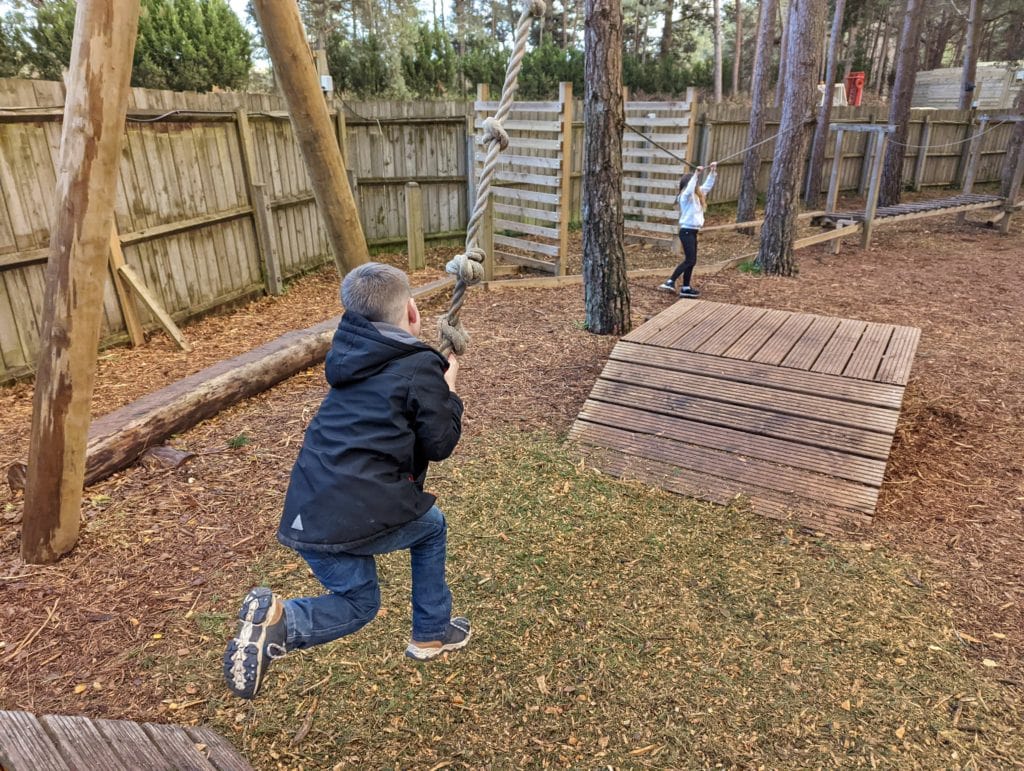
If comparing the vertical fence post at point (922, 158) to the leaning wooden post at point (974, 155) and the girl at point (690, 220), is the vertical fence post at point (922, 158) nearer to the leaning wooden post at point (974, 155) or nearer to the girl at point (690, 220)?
the leaning wooden post at point (974, 155)

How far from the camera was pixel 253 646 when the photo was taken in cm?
213

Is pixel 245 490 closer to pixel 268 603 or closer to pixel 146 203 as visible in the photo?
pixel 268 603

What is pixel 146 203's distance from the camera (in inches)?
272

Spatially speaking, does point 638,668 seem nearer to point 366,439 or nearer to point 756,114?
point 366,439

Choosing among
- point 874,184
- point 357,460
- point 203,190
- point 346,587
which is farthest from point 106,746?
point 874,184

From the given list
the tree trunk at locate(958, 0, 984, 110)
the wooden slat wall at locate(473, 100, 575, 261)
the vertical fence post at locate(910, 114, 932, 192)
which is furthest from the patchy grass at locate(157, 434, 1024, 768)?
the tree trunk at locate(958, 0, 984, 110)

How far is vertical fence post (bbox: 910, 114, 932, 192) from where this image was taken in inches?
669

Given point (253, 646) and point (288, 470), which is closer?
point (253, 646)

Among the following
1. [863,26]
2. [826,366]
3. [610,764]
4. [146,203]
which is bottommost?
[610,764]

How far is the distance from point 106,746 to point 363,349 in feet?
5.53

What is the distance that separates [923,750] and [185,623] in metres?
3.07

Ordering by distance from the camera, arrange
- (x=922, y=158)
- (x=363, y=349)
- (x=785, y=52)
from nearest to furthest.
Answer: (x=363, y=349)
(x=785, y=52)
(x=922, y=158)

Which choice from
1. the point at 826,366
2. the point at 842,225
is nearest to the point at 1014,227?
the point at 842,225

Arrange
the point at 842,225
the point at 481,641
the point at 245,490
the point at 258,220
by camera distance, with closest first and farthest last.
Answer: the point at 481,641
the point at 245,490
the point at 258,220
the point at 842,225
